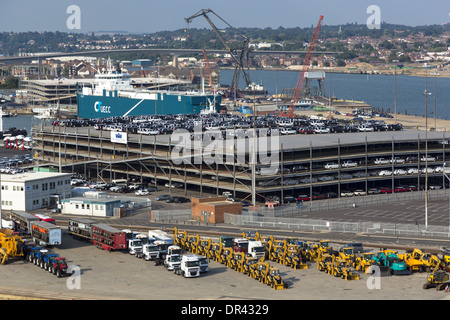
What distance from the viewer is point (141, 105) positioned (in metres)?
127

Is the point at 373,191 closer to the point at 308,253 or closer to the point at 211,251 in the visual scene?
the point at 308,253

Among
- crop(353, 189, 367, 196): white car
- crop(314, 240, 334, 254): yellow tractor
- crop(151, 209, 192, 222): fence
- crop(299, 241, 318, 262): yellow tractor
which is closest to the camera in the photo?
crop(314, 240, 334, 254): yellow tractor

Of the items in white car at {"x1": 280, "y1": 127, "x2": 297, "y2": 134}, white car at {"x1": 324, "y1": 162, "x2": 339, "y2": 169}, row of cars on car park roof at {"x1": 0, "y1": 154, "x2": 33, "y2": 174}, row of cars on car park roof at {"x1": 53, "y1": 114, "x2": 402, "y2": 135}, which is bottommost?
row of cars on car park roof at {"x1": 0, "y1": 154, "x2": 33, "y2": 174}

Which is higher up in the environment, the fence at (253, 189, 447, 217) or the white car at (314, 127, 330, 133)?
the white car at (314, 127, 330, 133)

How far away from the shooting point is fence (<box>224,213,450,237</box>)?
4947 centimetres

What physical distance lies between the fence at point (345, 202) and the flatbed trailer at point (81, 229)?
48.1 feet

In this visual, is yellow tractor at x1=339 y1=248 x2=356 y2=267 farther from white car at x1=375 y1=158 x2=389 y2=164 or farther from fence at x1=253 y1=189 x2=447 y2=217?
white car at x1=375 y1=158 x2=389 y2=164

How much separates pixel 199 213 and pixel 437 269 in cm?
2113

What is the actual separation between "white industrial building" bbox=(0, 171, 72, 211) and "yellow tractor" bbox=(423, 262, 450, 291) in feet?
112

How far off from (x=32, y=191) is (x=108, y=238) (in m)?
17.4

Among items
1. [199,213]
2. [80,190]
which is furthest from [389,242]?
[80,190]

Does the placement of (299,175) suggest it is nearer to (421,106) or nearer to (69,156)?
(69,156)

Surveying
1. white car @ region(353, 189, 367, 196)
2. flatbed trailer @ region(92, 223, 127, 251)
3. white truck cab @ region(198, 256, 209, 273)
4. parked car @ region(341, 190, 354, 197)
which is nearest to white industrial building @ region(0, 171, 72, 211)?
flatbed trailer @ region(92, 223, 127, 251)
